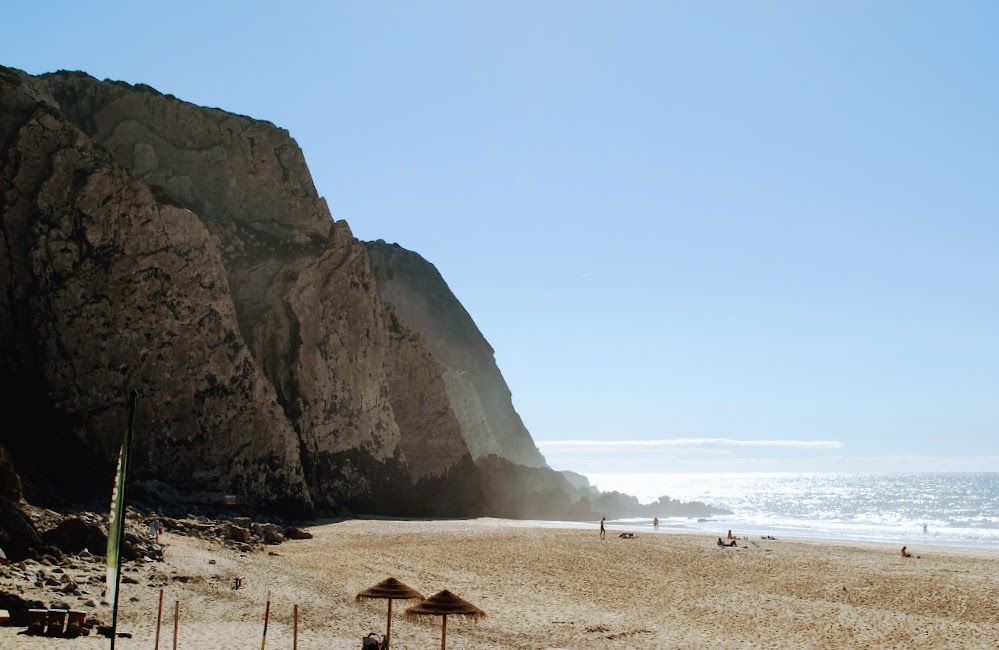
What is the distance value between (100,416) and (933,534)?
5545 centimetres

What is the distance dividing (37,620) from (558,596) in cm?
1289

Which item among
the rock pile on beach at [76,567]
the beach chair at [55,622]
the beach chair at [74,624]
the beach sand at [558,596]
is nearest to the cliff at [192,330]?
the rock pile on beach at [76,567]

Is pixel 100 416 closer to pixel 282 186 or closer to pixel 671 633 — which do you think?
pixel 282 186

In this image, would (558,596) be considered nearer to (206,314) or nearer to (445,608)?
(445,608)

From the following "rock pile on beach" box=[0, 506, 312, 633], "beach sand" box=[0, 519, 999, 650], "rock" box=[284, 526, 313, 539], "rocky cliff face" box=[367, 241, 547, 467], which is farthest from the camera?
"rocky cliff face" box=[367, 241, 547, 467]

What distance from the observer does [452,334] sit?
9175 centimetres

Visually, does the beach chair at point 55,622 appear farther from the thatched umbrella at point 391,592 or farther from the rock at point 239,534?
the rock at point 239,534

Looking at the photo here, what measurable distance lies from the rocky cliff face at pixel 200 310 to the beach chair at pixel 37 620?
20.3 metres

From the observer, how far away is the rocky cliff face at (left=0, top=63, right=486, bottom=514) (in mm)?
33531

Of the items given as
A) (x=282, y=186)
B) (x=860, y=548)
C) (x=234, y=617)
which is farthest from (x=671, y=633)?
(x=282, y=186)

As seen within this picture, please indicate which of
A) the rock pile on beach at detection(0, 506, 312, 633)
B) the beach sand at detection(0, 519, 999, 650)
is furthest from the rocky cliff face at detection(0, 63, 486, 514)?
the rock pile on beach at detection(0, 506, 312, 633)

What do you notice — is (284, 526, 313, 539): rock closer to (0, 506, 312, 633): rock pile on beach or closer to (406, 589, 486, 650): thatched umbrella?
(0, 506, 312, 633): rock pile on beach

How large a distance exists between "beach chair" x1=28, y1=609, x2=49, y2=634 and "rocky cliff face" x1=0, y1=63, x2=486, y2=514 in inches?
797

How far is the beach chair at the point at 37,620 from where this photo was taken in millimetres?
13750
